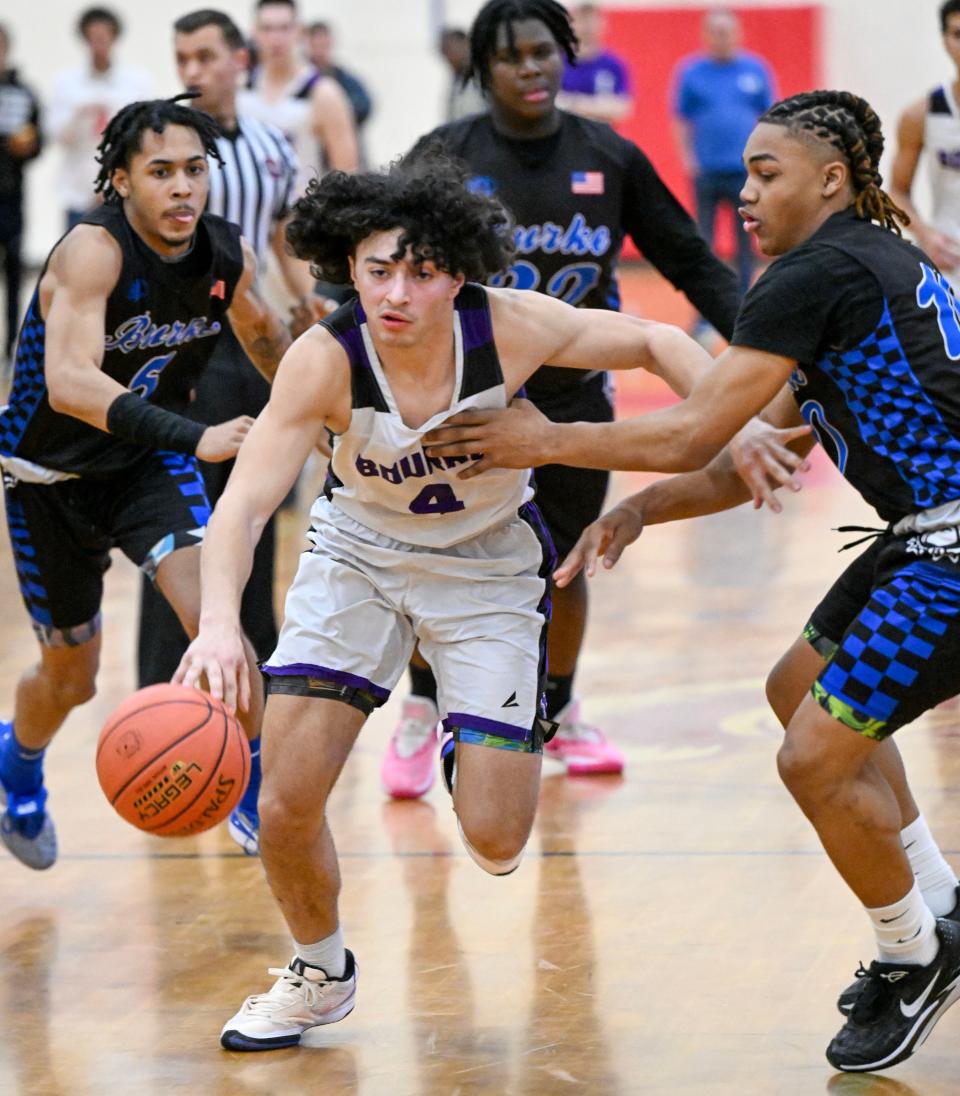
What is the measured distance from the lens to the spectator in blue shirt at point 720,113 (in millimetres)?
15594

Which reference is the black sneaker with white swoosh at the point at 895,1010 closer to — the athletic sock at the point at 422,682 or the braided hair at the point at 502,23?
the athletic sock at the point at 422,682

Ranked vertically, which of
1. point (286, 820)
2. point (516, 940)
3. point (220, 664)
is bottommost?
point (516, 940)

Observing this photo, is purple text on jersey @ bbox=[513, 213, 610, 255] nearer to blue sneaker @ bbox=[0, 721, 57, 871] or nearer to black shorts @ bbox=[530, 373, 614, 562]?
black shorts @ bbox=[530, 373, 614, 562]

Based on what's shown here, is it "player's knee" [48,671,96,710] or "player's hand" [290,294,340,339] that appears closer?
"player's knee" [48,671,96,710]

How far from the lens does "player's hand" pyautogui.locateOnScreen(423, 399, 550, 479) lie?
3.98m

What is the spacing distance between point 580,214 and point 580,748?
172 cm

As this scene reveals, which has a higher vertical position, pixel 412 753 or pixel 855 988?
pixel 855 988

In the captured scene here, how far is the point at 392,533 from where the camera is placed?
13.7 feet

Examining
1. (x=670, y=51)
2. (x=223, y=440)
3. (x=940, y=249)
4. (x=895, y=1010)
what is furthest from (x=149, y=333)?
(x=670, y=51)

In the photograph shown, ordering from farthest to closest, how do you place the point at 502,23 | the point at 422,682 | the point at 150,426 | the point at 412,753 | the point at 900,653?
the point at 422,682, the point at 412,753, the point at 502,23, the point at 150,426, the point at 900,653

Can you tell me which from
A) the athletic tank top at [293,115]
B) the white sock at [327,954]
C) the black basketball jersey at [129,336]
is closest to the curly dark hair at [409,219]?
the black basketball jersey at [129,336]

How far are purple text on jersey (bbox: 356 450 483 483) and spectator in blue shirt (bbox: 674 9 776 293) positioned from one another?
458 inches

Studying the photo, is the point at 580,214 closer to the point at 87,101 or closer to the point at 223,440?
the point at 223,440

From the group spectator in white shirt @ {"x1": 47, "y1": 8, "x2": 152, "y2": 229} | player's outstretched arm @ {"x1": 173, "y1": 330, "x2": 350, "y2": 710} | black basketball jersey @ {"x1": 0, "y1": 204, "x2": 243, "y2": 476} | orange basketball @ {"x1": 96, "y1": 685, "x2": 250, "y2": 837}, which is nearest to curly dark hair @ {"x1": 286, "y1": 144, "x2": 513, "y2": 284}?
player's outstretched arm @ {"x1": 173, "y1": 330, "x2": 350, "y2": 710}
